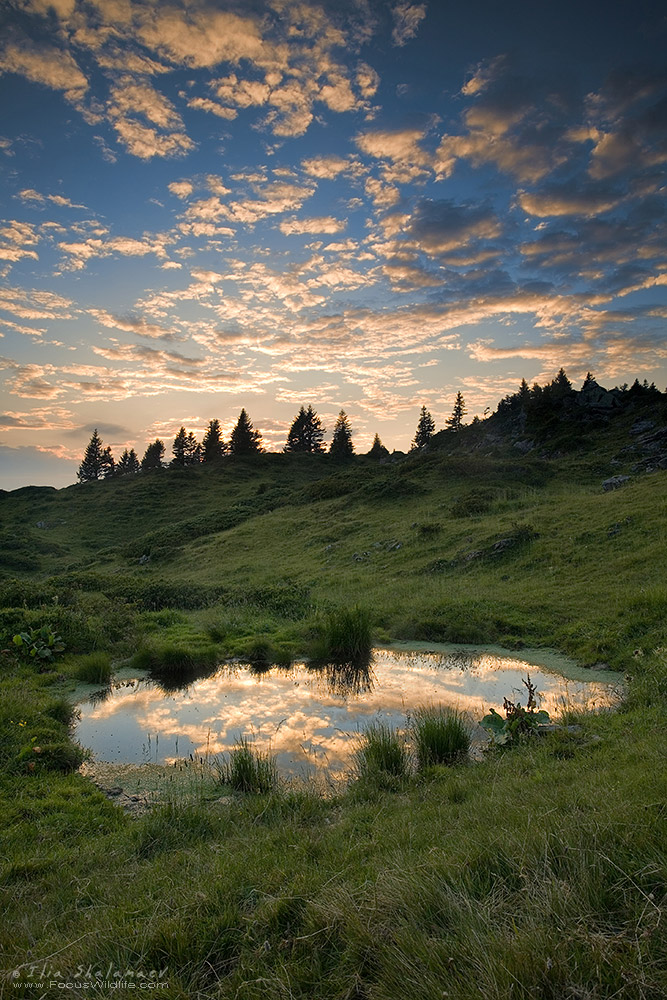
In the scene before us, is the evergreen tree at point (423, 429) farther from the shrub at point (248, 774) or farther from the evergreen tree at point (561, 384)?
the shrub at point (248, 774)

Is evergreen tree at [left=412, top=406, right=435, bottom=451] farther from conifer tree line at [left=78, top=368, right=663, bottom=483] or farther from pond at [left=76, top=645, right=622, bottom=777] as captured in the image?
pond at [left=76, top=645, right=622, bottom=777]

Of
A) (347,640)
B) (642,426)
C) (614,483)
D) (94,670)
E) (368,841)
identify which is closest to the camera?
(368,841)

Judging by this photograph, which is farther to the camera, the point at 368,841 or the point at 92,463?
the point at 92,463

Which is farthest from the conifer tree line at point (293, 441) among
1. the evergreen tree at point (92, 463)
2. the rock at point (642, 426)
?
the rock at point (642, 426)

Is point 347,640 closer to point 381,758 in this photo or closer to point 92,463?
point 381,758

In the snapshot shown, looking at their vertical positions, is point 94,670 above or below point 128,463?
below

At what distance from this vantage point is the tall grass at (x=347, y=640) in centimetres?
1363

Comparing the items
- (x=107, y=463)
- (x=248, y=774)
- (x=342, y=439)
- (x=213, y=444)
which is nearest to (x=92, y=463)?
(x=107, y=463)

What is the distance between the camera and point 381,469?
52.0 m

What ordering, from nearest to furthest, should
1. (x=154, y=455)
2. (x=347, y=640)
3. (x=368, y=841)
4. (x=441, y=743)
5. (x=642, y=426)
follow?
(x=368, y=841) < (x=441, y=743) < (x=347, y=640) < (x=642, y=426) < (x=154, y=455)

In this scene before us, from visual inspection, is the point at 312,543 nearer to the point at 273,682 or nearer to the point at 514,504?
the point at 514,504

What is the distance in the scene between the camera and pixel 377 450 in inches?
3561

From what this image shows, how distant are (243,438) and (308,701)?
74819 millimetres

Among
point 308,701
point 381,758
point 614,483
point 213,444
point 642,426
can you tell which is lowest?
point 308,701
